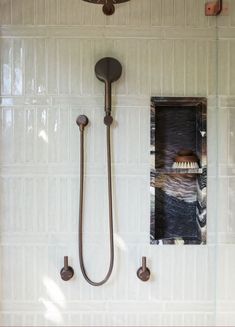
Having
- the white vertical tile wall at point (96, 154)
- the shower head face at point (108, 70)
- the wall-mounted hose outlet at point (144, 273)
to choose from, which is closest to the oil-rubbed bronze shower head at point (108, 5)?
the white vertical tile wall at point (96, 154)

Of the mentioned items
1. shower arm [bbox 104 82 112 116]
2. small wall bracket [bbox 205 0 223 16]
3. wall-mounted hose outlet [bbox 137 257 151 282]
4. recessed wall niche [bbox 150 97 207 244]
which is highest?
small wall bracket [bbox 205 0 223 16]

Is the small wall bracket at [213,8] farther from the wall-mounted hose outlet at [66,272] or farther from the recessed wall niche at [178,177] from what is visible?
the wall-mounted hose outlet at [66,272]

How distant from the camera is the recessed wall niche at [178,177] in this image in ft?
4.55

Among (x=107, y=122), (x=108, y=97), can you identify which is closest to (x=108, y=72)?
(x=108, y=97)

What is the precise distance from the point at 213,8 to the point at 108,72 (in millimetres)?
596

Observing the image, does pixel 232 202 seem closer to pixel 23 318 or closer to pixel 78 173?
pixel 78 173

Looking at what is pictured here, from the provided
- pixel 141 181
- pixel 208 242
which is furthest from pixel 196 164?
pixel 208 242

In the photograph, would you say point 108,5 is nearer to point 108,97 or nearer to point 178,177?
point 108,97

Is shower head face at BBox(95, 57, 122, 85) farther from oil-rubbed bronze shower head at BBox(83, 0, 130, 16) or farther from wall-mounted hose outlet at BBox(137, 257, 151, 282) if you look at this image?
wall-mounted hose outlet at BBox(137, 257, 151, 282)

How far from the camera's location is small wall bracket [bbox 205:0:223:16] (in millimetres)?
1348

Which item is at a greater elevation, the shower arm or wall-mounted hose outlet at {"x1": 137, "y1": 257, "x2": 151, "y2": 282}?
the shower arm

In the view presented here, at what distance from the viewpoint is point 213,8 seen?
A: 1358 mm

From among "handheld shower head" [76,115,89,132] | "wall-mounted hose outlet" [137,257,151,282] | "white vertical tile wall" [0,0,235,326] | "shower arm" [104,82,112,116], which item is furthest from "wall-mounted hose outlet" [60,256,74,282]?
"shower arm" [104,82,112,116]

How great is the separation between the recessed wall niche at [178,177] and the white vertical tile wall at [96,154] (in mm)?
47
